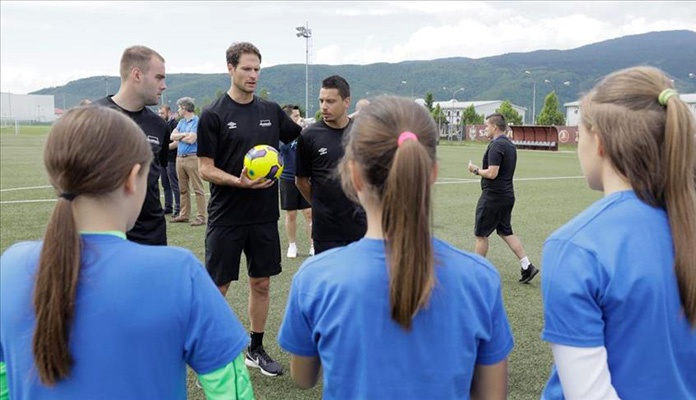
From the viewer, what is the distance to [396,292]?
5.57 ft

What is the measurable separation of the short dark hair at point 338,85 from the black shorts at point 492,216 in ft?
10.8

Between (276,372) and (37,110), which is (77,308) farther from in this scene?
(37,110)

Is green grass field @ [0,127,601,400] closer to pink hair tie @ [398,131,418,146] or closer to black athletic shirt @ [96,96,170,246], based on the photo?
pink hair tie @ [398,131,418,146]

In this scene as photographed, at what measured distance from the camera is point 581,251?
5.69ft

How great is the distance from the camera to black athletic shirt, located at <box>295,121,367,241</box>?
5125 millimetres

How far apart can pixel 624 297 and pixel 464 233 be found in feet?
30.9

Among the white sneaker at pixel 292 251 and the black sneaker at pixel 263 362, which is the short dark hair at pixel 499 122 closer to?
the white sneaker at pixel 292 251

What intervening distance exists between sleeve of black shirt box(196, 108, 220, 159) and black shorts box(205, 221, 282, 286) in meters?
0.63

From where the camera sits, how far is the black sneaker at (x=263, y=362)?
4.79 meters

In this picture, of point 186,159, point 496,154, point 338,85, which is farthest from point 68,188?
point 186,159

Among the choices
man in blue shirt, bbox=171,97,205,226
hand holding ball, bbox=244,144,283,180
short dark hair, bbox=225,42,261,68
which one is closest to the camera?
hand holding ball, bbox=244,144,283,180

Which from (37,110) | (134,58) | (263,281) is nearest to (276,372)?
(263,281)

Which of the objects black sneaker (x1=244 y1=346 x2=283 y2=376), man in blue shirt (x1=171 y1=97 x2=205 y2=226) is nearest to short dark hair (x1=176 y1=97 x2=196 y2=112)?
man in blue shirt (x1=171 y1=97 x2=205 y2=226)

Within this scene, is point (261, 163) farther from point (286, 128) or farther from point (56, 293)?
point (56, 293)
